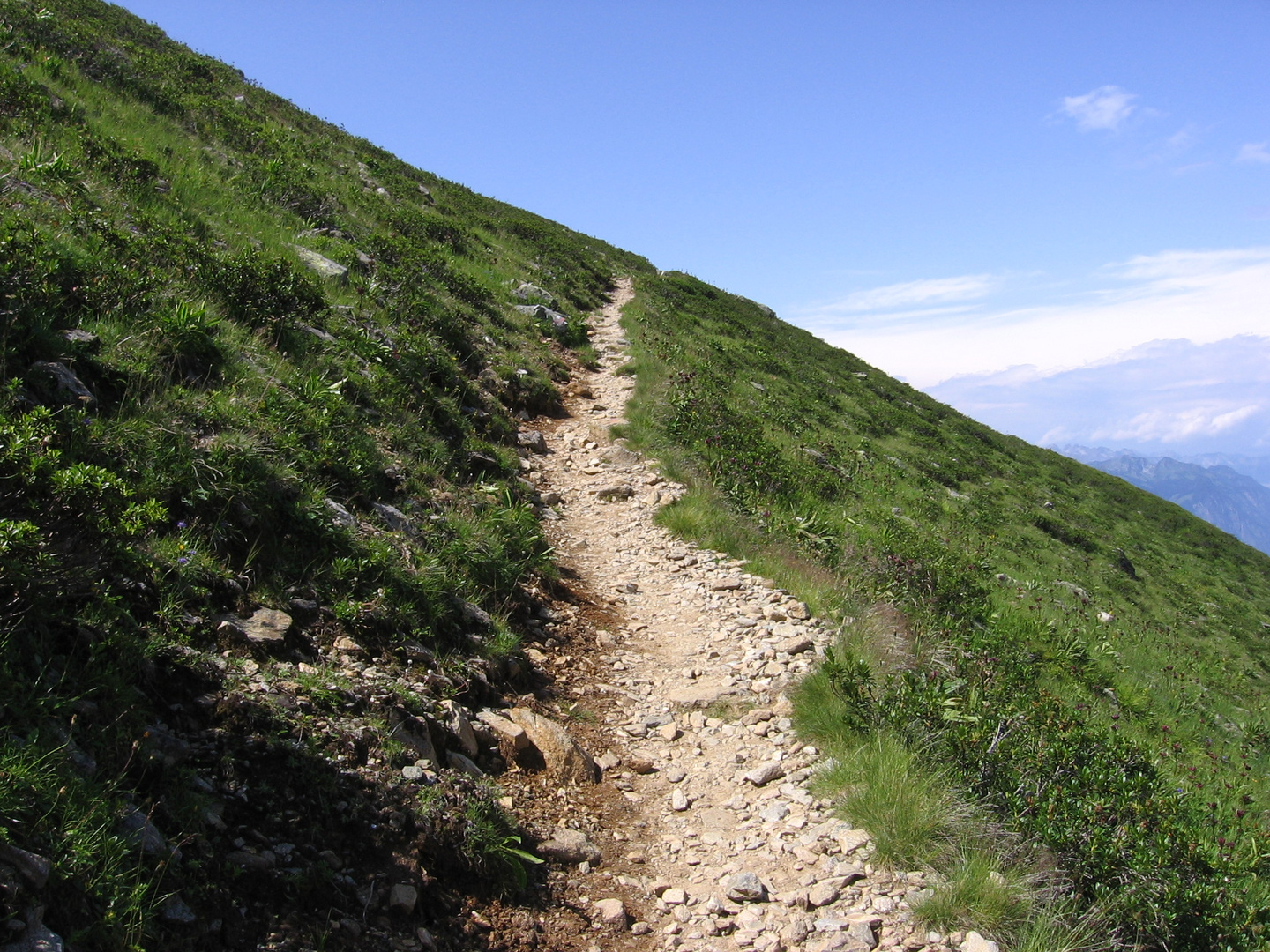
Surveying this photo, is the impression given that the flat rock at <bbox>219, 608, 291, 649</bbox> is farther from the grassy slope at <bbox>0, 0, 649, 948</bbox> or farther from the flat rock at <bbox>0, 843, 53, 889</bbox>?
the flat rock at <bbox>0, 843, 53, 889</bbox>

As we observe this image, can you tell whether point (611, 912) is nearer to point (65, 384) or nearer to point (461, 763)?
point (461, 763)

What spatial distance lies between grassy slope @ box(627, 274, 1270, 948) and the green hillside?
0.17 ft

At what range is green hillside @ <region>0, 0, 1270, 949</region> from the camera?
10.5ft

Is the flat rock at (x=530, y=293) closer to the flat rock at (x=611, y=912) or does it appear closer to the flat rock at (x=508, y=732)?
the flat rock at (x=508, y=732)

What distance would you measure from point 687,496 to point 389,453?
→ 458 cm

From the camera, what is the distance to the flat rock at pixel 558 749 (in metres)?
5.26

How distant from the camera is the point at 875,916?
3848 millimetres

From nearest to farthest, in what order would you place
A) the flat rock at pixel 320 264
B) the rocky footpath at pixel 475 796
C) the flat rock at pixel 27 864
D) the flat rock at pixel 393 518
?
the flat rock at pixel 27 864 → the rocky footpath at pixel 475 796 → the flat rock at pixel 393 518 → the flat rock at pixel 320 264

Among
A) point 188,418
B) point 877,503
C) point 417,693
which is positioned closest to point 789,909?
point 417,693

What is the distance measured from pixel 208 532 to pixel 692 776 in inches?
157

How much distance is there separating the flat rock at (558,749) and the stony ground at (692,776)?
6.7 inches

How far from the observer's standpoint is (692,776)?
5.54 metres

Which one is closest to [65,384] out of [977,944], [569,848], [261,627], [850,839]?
[261,627]

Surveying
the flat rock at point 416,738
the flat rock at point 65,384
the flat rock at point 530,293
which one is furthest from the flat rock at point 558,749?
the flat rock at point 530,293
